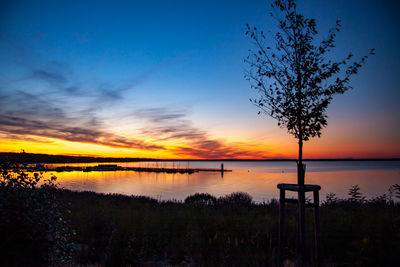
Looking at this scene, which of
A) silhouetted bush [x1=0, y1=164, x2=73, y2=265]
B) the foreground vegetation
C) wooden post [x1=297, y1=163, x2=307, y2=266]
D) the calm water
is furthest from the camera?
the calm water

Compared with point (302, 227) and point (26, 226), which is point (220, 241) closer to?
point (302, 227)

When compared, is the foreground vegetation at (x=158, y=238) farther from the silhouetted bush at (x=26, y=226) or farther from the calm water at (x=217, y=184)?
the calm water at (x=217, y=184)

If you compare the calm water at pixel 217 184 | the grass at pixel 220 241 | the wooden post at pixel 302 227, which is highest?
the wooden post at pixel 302 227

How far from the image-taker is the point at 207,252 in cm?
701

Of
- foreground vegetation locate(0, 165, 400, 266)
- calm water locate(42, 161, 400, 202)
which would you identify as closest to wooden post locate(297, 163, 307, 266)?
foreground vegetation locate(0, 165, 400, 266)

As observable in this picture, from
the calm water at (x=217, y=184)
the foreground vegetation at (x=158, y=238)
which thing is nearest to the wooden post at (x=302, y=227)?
the foreground vegetation at (x=158, y=238)

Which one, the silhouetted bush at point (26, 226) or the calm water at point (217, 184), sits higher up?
the silhouetted bush at point (26, 226)

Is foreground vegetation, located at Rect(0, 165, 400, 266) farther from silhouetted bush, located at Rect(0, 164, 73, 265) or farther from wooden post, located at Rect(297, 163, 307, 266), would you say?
wooden post, located at Rect(297, 163, 307, 266)

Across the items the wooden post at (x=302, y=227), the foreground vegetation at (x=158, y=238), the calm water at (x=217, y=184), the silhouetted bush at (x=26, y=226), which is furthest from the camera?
the calm water at (x=217, y=184)

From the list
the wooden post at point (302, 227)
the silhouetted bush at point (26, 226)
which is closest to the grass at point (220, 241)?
the wooden post at point (302, 227)

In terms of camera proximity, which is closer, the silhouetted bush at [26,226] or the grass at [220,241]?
the silhouetted bush at [26,226]

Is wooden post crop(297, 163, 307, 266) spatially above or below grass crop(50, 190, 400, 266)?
above

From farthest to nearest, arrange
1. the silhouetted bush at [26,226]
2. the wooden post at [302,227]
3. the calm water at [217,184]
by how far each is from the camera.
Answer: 1. the calm water at [217,184]
2. the wooden post at [302,227]
3. the silhouetted bush at [26,226]

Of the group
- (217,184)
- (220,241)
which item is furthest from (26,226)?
(217,184)
